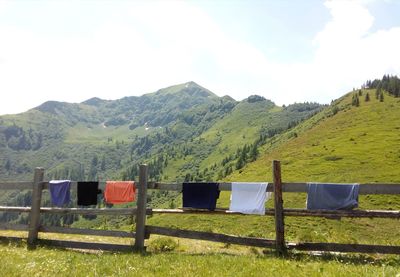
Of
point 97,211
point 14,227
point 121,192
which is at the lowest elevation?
point 14,227

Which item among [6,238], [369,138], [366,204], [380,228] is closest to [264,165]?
[369,138]

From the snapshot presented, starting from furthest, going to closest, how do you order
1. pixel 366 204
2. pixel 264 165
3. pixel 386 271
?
1. pixel 264 165
2. pixel 366 204
3. pixel 386 271

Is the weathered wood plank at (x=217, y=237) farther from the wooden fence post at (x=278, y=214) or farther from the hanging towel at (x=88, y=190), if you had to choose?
the hanging towel at (x=88, y=190)

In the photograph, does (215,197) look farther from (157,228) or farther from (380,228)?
(380,228)

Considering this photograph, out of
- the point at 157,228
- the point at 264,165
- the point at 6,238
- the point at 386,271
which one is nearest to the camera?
the point at 386,271

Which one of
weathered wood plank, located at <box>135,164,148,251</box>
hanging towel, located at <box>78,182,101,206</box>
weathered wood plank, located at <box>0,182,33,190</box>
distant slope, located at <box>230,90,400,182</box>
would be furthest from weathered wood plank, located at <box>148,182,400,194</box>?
distant slope, located at <box>230,90,400,182</box>

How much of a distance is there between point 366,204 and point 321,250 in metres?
55.0

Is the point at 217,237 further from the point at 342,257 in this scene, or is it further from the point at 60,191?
the point at 60,191

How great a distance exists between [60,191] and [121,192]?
284 centimetres

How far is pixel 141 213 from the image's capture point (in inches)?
561

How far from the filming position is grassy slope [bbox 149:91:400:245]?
4925 cm

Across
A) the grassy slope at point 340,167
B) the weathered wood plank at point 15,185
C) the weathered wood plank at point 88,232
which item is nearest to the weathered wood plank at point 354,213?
the grassy slope at point 340,167

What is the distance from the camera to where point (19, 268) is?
1048 centimetres

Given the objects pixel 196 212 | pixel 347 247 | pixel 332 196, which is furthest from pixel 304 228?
pixel 347 247
